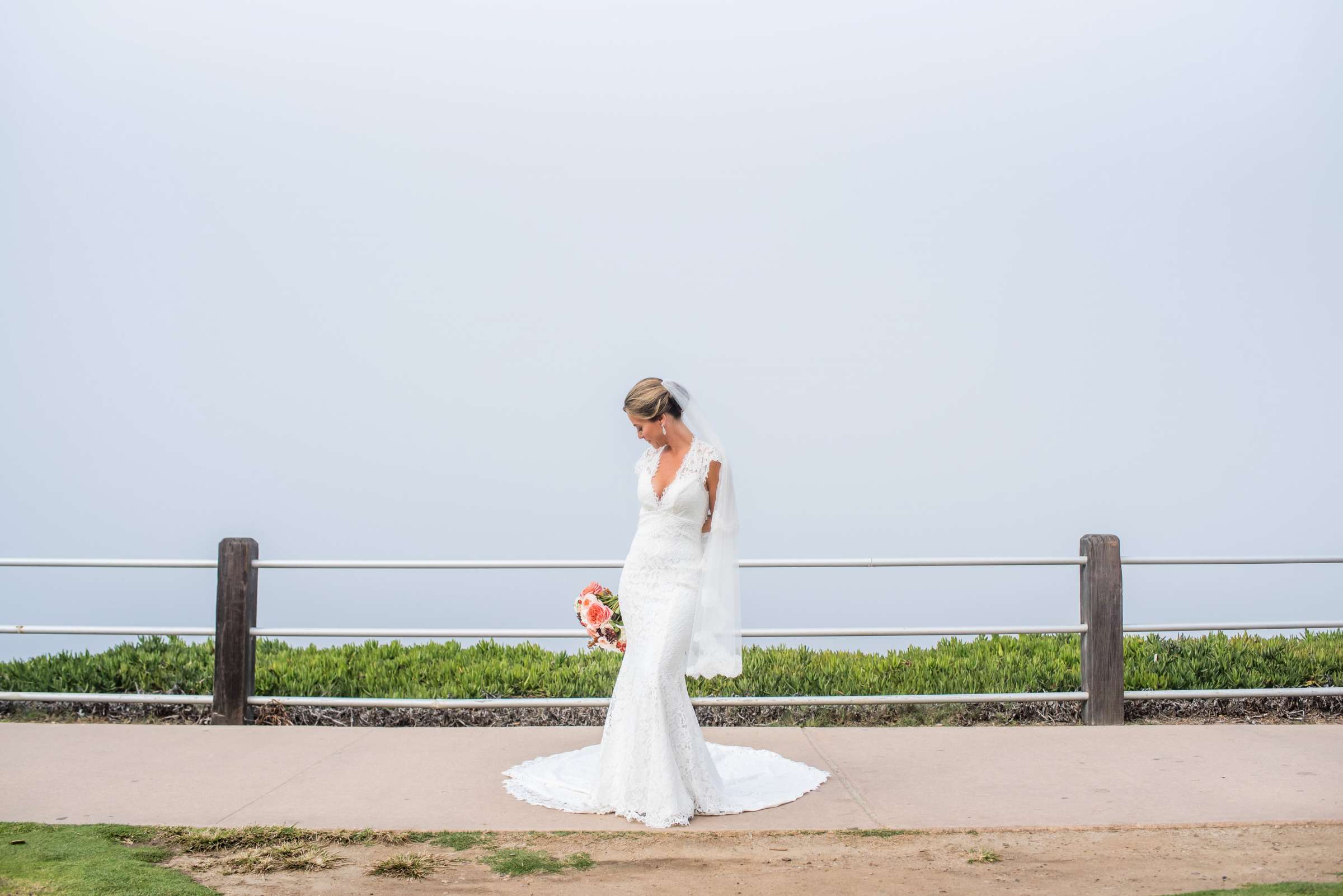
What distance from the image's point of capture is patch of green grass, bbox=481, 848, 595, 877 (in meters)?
4.38

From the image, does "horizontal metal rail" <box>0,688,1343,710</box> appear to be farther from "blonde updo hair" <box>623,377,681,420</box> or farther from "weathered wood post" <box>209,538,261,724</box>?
"blonde updo hair" <box>623,377,681,420</box>

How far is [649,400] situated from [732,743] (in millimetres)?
2400

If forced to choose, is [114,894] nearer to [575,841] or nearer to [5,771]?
[575,841]

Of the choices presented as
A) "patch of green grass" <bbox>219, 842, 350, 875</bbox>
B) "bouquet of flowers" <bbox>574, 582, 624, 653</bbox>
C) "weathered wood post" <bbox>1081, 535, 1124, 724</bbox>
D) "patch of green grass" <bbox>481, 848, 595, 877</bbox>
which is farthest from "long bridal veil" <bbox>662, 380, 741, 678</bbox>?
"weathered wood post" <bbox>1081, 535, 1124, 724</bbox>

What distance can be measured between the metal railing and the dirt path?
2188 mm

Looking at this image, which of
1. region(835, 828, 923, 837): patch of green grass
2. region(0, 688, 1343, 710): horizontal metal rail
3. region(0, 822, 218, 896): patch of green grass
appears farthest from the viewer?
region(0, 688, 1343, 710): horizontal metal rail

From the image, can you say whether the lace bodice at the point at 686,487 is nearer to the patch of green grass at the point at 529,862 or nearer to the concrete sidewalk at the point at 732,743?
the concrete sidewalk at the point at 732,743

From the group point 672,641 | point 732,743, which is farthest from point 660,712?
point 732,743

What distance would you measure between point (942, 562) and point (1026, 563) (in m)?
0.56

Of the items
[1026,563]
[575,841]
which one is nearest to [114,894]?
[575,841]

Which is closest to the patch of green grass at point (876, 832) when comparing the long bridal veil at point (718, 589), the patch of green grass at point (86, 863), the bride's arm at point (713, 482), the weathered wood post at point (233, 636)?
the long bridal veil at point (718, 589)

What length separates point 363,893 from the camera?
13.7ft

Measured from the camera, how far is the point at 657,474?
551 cm

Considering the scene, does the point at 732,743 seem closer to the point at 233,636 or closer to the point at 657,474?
the point at 657,474
